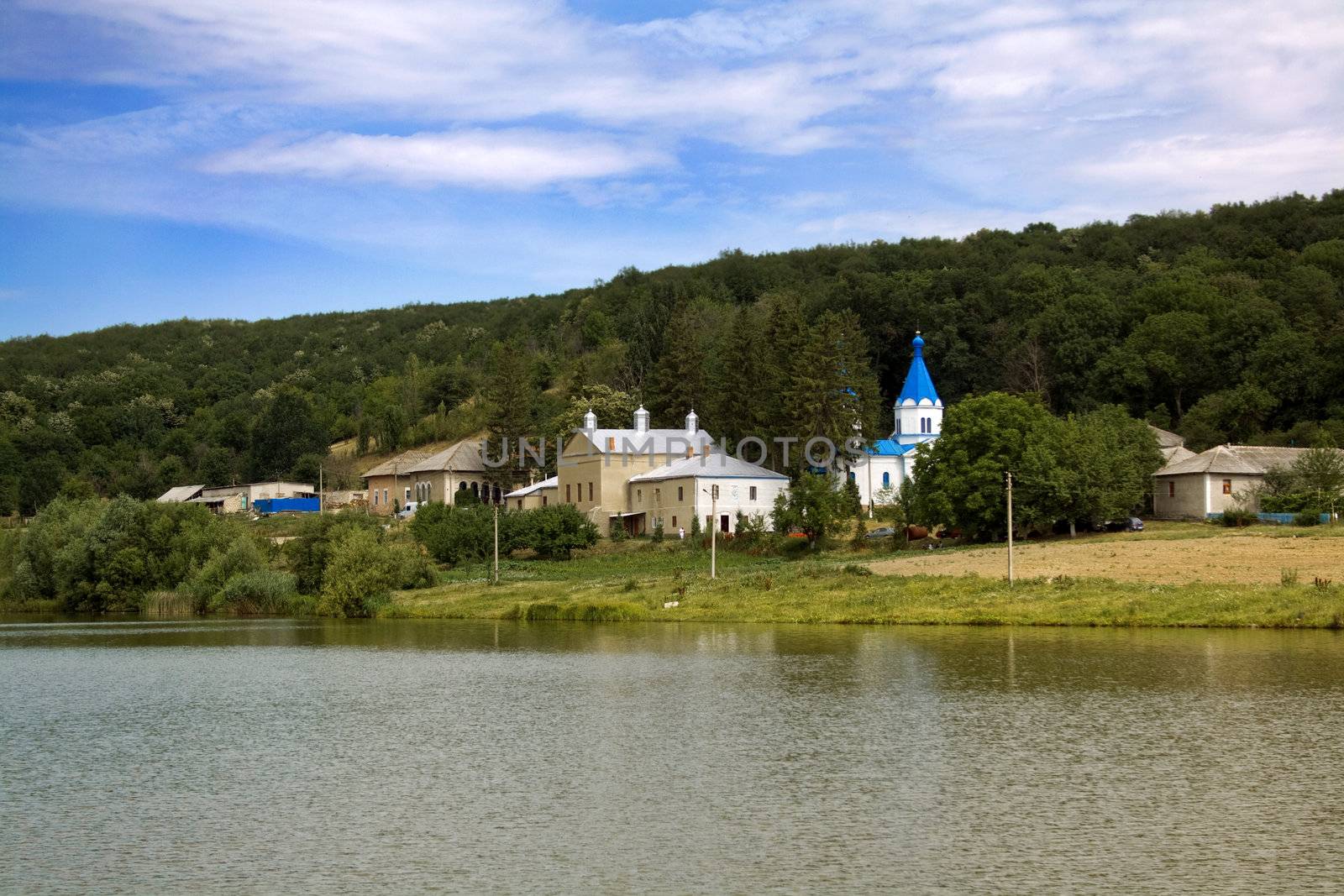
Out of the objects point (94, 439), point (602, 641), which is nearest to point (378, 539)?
point (602, 641)

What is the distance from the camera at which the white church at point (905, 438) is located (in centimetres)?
7556

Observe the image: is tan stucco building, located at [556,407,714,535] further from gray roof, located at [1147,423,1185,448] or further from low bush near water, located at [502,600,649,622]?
low bush near water, located at [502,600,649,622]

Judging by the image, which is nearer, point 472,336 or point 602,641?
point 602,641

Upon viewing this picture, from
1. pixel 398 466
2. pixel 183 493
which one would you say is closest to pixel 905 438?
pixel 398 466

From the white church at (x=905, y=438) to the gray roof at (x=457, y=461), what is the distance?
27504 millimetres

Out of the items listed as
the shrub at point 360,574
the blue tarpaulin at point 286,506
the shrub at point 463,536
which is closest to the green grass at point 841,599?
the shrub at point 360,574

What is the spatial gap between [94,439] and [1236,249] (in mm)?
98501

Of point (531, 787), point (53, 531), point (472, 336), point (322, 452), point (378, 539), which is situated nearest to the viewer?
point (531, 787)

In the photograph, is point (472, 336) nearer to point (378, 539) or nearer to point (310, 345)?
point (310, 345)

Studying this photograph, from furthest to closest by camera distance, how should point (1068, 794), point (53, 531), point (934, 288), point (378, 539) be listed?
point (934, 288)
point (53, 531)
point (378, 539)
point (1068, 794)

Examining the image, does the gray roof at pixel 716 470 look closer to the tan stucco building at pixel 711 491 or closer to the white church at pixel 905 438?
the tan stucco building at pixel 711 491

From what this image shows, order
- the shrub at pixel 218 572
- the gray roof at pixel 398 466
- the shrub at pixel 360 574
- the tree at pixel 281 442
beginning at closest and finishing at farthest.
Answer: the shrub at pixel 360 574, the shrub at pixel 218 572, the gray roof at pixel 398 466, the tree at pixel 281 442

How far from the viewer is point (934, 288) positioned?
3883 inches

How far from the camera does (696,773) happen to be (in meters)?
18.8
